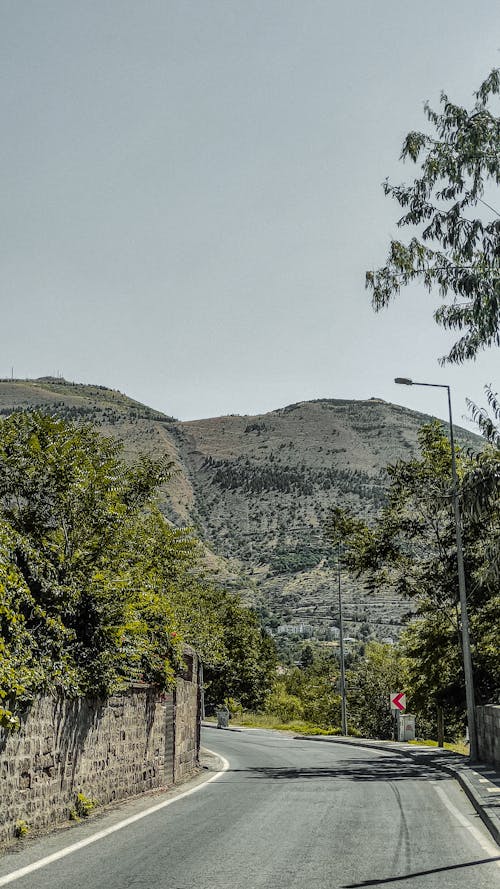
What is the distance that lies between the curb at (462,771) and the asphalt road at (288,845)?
0.17m

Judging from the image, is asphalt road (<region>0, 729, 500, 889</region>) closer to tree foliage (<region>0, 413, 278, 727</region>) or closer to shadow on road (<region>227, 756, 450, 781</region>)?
tree foliage (<region>0, 413, 278, 727</region>)

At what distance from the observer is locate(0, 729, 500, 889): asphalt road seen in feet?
25.8

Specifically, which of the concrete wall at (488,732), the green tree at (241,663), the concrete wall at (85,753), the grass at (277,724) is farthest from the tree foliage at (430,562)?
the green tree at (241,663)

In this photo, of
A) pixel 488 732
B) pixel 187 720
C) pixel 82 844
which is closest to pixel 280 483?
pixel 488 732

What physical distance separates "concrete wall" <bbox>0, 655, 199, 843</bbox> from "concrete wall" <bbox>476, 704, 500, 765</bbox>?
290 inches

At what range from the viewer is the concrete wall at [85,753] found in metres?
10.1

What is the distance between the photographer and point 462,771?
65.3 feet

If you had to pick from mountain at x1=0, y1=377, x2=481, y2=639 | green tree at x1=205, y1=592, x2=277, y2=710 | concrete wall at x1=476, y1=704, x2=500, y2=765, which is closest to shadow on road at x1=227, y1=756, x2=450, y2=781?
concrete wall at x1=476, y1=704, x2=500, y2=765

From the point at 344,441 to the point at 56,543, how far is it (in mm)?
152538

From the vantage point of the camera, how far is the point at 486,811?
12.2 metres

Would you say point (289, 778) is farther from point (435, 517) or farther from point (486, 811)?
point (435, 517)

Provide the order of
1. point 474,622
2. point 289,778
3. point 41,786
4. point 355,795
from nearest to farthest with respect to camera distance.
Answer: point 41,786 → point 355,795 → point 289,778 → point 474,622

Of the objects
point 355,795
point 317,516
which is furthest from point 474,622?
point 317,516

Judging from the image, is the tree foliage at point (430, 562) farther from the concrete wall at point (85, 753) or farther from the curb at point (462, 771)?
the concrete wall at point (85, 753)
